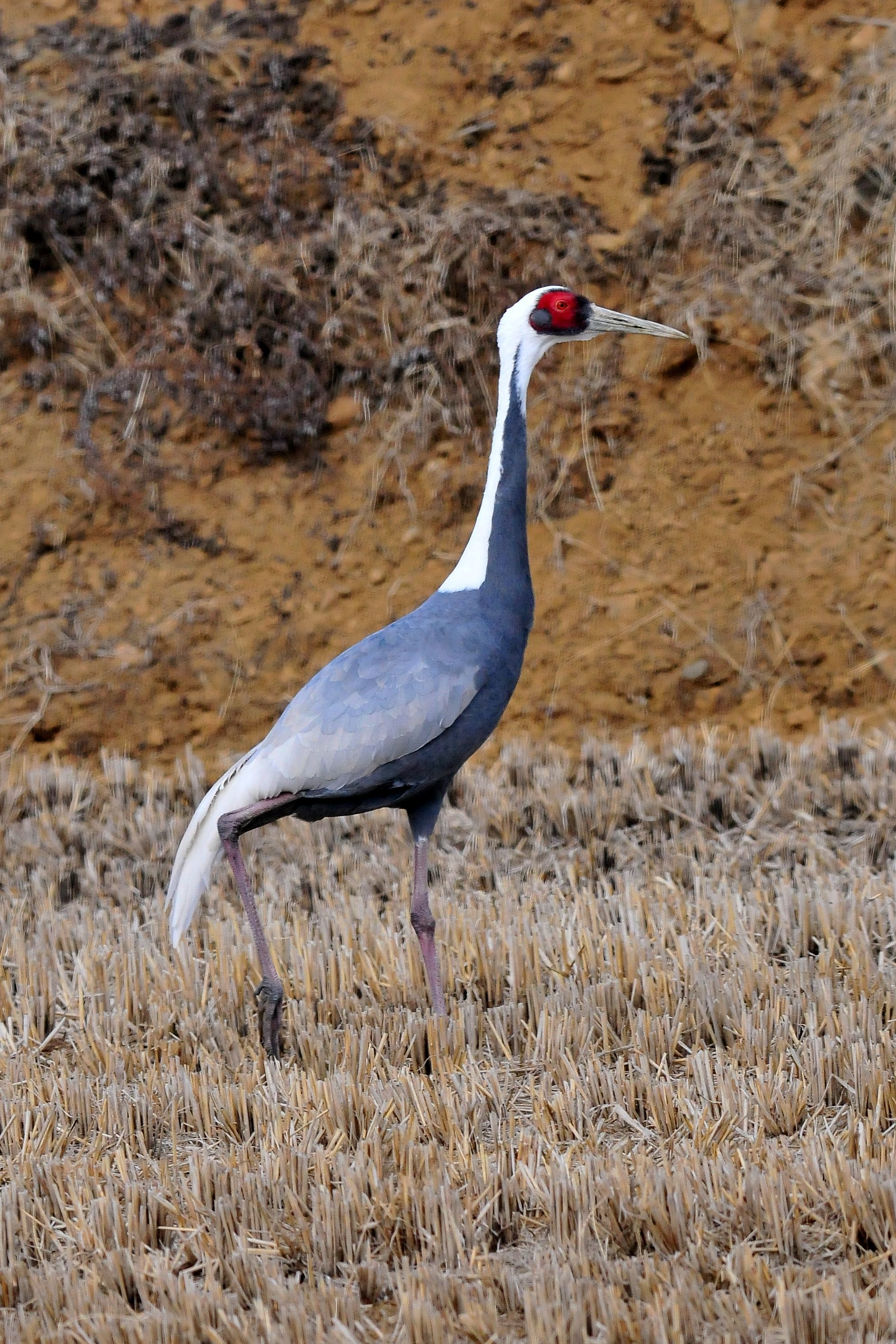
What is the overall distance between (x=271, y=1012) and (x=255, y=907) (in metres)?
0.30

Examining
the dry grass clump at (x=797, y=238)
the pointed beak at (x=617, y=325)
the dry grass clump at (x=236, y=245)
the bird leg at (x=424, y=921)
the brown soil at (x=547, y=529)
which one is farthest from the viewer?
the dry grass clump at (x=236, y=245)

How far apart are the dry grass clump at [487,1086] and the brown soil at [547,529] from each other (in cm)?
201

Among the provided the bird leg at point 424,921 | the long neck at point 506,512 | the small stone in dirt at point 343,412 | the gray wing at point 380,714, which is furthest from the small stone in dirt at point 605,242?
the bird leg at point 424,921

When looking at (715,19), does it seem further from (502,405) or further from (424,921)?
(424,921)

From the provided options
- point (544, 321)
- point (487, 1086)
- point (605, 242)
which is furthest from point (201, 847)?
point (605, 242)

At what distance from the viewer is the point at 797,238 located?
8188 millimetres

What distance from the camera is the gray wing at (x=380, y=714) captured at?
385 centimetres

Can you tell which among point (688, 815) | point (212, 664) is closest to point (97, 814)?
point (212, 664)

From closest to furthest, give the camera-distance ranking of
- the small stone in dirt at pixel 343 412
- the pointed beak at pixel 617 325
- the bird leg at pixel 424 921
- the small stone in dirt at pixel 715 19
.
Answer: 1. the bird leg at pixel 424 921
2. the pointed beak at pixel 617 325
3. the small stone in dirt at pixel 343 412
4. the small stone in dirt at pixel 715 19

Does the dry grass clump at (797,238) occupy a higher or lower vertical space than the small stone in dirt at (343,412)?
higher

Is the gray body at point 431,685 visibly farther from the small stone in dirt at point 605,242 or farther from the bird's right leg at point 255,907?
the small stone in dirt at point 605,242

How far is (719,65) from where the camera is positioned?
8.50m

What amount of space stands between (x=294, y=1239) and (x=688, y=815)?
3.14 metres

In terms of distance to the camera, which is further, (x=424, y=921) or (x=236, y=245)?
(x=236, y=245)
